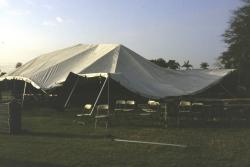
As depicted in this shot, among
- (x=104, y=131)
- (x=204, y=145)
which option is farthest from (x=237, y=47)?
(x=204, y=145)

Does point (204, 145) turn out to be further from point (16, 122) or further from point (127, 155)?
point (16, 122)

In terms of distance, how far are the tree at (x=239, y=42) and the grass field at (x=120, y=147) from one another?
57.7ft

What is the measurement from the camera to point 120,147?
38.4 ft

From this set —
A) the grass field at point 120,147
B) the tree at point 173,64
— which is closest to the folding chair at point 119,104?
the grass field at point 120,147

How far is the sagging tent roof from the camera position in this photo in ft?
67.1

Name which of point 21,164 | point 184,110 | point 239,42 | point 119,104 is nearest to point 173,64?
point 239,42

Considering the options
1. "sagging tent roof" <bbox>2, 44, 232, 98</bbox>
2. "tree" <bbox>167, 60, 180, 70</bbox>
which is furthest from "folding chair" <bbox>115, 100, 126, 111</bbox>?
"tree" <bbox>167, 60, 180, 70</bbox>

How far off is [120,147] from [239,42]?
23912 mm

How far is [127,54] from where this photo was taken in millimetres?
23953

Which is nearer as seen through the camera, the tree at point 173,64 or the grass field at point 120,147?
the grass field at point 120,147

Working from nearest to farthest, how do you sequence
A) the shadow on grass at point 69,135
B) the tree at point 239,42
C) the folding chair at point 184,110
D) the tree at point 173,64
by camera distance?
the shadow on grass at point 69,135 < the folding chair at point 184,110 < the tree at point 239,42 < the tree at point 173,64

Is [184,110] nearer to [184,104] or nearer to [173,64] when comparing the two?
[184,104]

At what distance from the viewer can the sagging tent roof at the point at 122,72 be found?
805 inches

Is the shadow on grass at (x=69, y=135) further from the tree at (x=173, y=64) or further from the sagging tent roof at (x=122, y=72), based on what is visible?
the tree at (x=173, y=64)
